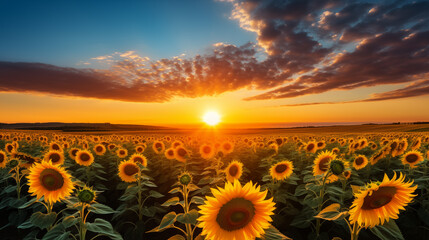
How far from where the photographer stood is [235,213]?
232 centimetres

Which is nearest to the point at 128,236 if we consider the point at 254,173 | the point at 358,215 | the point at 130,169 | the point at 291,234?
the point at 130,169

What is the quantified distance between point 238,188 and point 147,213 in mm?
3940

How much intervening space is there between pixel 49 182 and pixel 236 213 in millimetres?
3151

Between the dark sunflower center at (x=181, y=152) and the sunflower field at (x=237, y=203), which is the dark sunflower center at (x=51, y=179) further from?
the dark sunflower center at (x=181, y=152)

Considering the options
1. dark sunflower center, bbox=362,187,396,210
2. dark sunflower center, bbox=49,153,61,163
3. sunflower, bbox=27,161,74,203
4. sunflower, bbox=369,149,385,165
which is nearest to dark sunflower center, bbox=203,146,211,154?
dark sunflower center, bbox=49,153,61,163

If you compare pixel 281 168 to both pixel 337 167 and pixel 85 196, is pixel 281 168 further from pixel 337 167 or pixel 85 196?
pixel 85 196

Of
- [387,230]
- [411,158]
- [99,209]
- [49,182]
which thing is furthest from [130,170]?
[411,158]

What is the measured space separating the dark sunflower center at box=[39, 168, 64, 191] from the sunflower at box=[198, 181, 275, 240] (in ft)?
9.11

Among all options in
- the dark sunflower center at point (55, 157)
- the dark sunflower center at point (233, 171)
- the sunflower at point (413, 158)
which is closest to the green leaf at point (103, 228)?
the dark sunflower center at point (233, 171)

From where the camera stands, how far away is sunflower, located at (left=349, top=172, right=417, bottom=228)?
2240 mm

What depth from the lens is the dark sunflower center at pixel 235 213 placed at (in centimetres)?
229

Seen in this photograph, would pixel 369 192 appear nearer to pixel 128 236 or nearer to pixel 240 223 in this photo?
pixel 240 223

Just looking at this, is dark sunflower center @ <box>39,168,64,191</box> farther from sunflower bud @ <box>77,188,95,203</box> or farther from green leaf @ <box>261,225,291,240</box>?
green leaf @ <box>261,225,291,240</box>

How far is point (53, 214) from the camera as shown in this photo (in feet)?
11.8
